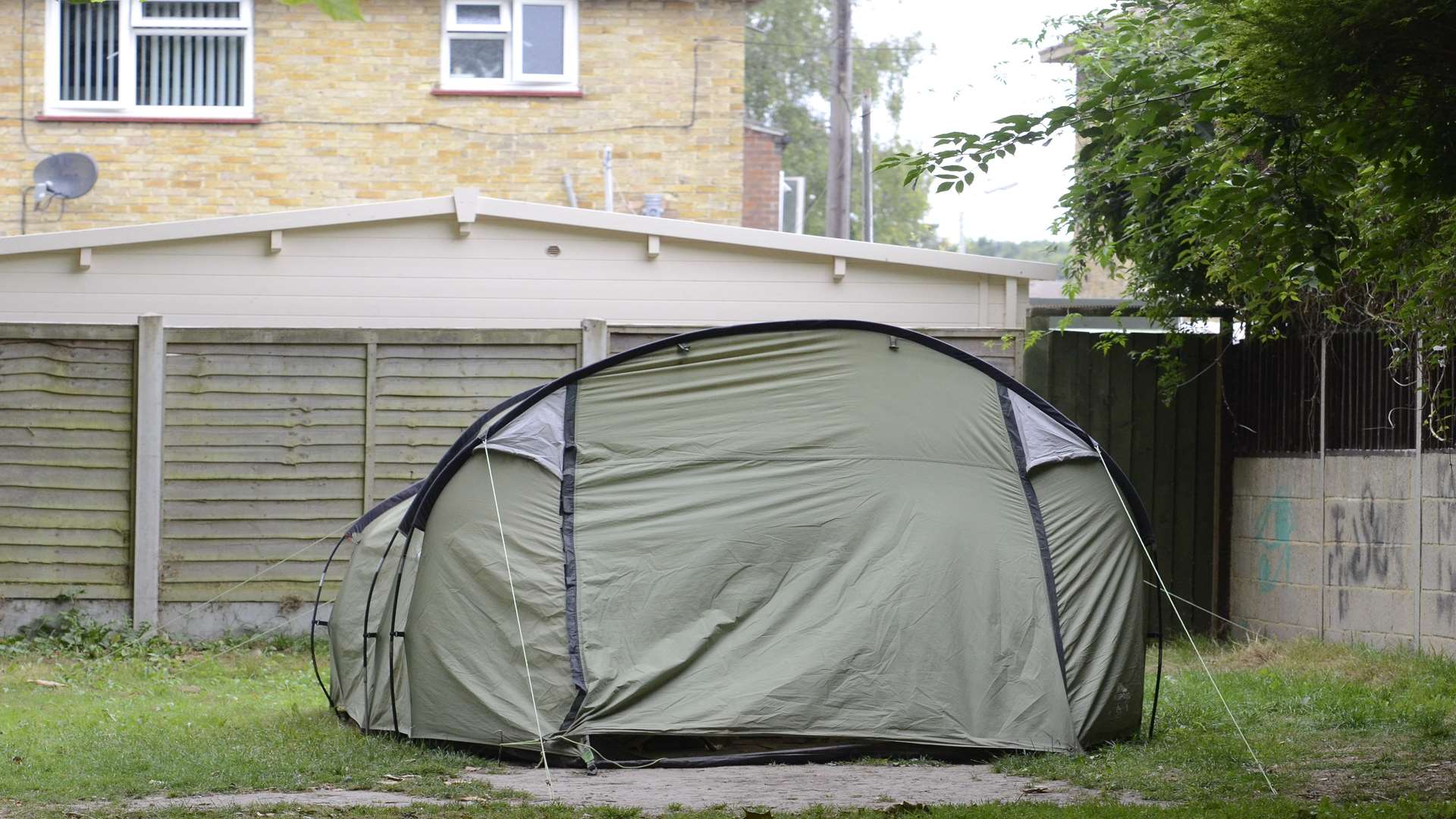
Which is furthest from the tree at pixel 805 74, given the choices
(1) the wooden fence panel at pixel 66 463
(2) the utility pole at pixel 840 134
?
(1) the wooden fence panel at pixel 66 463

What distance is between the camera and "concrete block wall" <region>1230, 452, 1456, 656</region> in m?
8.31

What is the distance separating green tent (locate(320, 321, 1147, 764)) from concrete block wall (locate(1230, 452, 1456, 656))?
239 cm

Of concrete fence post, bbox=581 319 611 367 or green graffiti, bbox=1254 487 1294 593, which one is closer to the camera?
green graffiti, bbox=1254 487 1294 593

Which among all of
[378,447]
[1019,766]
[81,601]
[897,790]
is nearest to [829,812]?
[897,790]

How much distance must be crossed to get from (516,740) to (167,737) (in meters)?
1.73

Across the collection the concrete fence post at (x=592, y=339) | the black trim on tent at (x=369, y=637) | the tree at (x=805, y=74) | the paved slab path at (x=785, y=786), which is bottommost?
the paved slab path at (x=785, y=786)

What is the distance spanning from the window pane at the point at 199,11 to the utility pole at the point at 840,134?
7410 mm

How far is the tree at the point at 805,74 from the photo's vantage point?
3744 cm

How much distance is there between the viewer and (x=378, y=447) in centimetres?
990

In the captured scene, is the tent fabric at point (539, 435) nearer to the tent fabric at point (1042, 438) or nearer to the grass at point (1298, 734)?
the tent fabric at point (1042, 438)

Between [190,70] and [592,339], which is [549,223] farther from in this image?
[190,70]

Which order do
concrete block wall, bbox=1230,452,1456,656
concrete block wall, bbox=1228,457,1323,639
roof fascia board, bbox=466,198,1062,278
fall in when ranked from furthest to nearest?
1. roof fascia board, bbox=466,198,1062,278
2. concrete block wall, bbox=1228,457,1323,639
3. concrete block wall, bbox=1230,452,1456,656

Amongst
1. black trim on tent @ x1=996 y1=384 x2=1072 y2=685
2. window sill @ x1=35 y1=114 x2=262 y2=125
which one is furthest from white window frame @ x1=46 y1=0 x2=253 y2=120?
black trim on tent @ x1=996 y1=384 x2=1072 y2=685

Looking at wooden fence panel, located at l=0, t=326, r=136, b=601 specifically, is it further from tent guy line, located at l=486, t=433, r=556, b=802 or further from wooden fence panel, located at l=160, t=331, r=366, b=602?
tent guy line, located at l=486, t=433, r=556, b=802
